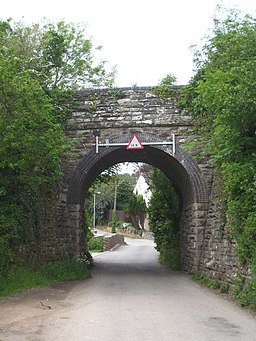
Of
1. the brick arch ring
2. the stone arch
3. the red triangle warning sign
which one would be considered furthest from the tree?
the red triangle warning sign

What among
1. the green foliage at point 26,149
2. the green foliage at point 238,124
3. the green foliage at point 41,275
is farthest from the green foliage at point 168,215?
the green foliage at point 238,124

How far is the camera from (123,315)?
761 cm

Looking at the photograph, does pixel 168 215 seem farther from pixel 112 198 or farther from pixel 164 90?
pixel 112 198

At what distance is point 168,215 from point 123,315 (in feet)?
39.5

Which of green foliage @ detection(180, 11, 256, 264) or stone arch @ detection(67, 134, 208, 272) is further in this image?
stone arch @ detection(67, 134, 208, 272)

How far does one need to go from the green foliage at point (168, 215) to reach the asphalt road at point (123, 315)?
262 inches

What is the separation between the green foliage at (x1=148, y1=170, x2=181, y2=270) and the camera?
18309mm

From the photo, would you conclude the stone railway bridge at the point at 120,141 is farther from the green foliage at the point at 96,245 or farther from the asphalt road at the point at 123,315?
the green foliage at the point at 96,245

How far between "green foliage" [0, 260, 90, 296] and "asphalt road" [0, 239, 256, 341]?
1.28 ft

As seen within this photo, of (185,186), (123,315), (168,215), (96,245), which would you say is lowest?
(96,245)

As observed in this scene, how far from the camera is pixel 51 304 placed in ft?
29.0

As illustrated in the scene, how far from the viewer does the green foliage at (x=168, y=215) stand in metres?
18.3

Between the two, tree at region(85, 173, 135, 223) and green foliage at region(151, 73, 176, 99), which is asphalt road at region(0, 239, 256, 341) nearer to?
green foliage at region(151, 73, 176, 99)

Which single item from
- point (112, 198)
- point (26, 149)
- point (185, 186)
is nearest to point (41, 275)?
point (26, 149)
